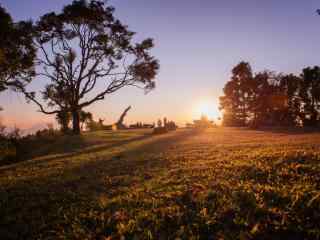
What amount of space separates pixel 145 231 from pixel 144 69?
959 inches

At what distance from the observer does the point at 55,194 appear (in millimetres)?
5707

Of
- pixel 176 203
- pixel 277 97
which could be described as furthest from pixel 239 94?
pixel 176 203

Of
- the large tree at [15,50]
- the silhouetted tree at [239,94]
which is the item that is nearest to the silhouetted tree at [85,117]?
the large tree at [15,50]

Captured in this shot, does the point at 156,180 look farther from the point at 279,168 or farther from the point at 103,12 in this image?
the point at 103,12

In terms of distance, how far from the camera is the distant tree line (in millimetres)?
36562

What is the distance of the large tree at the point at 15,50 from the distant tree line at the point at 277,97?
31.1 metres

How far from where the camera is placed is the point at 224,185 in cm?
509

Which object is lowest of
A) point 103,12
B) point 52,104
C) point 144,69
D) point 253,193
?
point 253,193

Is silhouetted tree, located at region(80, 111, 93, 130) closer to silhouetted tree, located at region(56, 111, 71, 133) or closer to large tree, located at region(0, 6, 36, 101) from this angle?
silhouetted tree, located at region(56, 111, 71, 133)

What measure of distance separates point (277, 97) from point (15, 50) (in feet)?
118

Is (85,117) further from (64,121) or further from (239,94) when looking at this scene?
(239,94)

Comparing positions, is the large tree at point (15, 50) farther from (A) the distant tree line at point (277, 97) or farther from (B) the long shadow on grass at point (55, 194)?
(A) the distant tree line at point (277, 97)

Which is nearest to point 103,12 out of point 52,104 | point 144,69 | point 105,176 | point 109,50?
point 109,50

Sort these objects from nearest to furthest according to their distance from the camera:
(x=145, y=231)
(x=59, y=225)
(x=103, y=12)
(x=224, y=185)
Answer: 1. (x=145, y=231)
2. (x=59, y=225)
3. (x=224, y=185)
4. (x=103, y=12)
